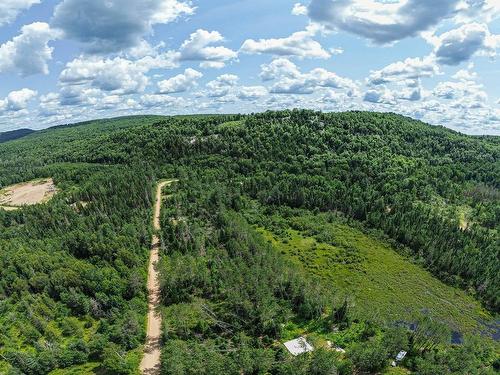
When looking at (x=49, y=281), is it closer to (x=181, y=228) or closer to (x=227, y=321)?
(x=181, y=228)

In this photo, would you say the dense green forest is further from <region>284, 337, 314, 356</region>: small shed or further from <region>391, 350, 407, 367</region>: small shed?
<region>284, 337, 314, 356</region>: small shed

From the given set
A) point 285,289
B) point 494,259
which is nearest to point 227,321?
point 285,289

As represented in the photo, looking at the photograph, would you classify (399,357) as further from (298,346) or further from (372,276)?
(372,276)

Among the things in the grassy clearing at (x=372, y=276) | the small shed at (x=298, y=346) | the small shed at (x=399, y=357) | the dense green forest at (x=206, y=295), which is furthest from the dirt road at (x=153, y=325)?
the grassy clearing at (x=372, y=276)

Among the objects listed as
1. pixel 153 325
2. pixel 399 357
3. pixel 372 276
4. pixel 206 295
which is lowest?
pixel 372 276

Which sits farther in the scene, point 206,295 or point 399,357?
point 206,295

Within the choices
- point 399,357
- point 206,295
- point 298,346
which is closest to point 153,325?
point 206,295

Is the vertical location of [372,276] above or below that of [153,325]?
below

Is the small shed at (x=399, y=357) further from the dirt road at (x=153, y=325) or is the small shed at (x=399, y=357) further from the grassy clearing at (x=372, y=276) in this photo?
the dirt road at (x=153, y=325)
